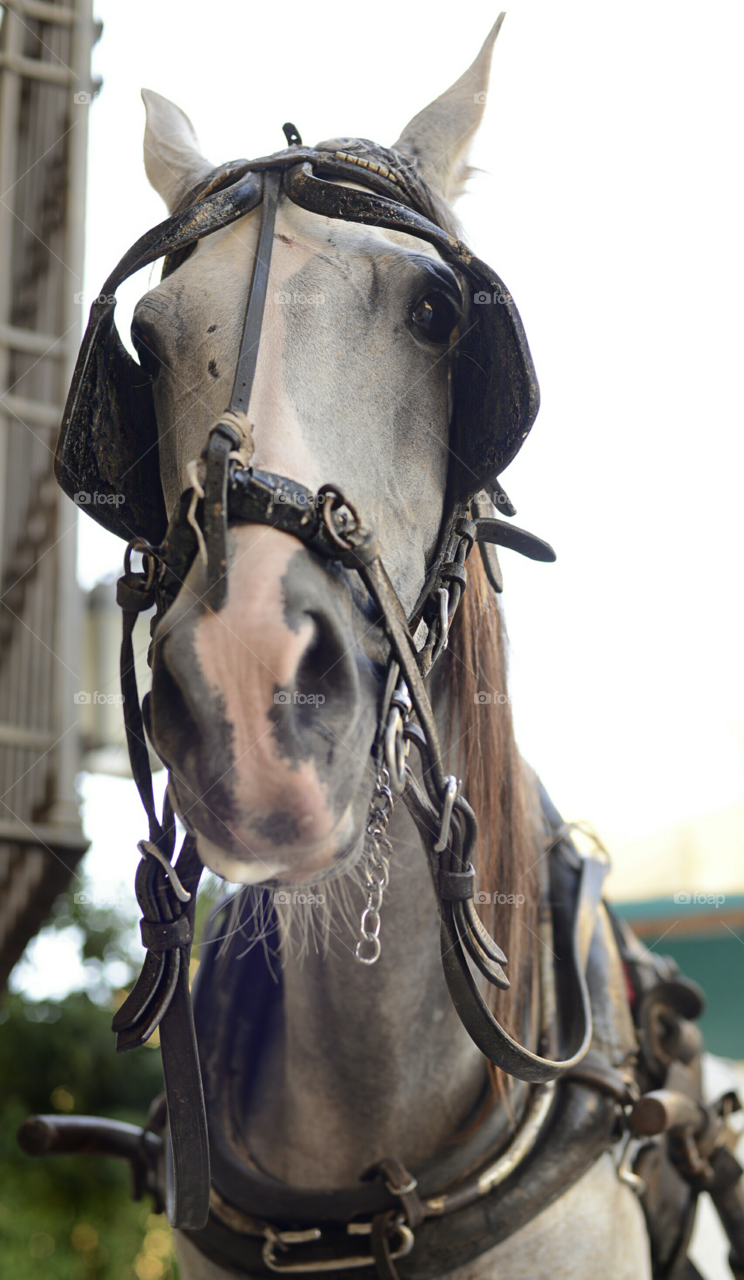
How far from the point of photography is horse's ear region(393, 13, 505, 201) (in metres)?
1.32

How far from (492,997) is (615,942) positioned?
43 cm

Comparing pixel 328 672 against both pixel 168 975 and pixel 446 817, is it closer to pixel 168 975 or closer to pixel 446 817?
pixel 446 817

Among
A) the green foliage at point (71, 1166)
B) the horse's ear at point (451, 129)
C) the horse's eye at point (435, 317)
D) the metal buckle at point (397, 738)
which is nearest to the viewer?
the metal buckle at point (397, 738)

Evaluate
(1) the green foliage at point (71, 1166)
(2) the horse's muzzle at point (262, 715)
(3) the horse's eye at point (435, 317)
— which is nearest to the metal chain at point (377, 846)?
(2) the horse's muzzle at point (262, 715)

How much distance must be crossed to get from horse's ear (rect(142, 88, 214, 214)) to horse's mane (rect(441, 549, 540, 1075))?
706 mm

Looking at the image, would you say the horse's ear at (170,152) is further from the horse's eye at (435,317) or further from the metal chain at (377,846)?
the metal chain at (377,846)

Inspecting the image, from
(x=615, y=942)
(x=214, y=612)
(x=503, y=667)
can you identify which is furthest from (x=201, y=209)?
(x=615, y=942)

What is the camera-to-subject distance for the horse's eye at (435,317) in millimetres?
1043

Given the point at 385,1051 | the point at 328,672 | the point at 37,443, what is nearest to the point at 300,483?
the point at 328,672

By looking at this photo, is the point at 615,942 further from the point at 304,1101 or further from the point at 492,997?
the point at 304,1101

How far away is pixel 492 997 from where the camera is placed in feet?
3.89

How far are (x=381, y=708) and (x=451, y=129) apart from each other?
3.03 feet

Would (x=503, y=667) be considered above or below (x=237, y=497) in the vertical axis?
below

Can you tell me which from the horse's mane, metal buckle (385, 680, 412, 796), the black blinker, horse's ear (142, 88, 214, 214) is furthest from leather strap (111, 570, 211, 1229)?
horse's ear (142, 88, 214, 214)
